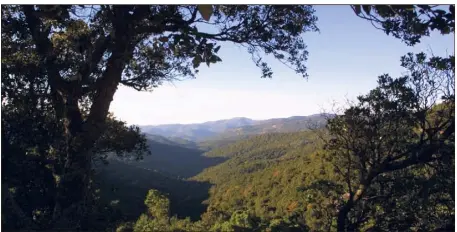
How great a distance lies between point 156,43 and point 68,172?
3290 mm

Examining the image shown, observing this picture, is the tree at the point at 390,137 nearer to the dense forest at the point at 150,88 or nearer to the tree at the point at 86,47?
the dense forest at the point at 150,88

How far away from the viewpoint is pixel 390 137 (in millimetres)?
8227

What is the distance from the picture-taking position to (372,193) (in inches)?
341

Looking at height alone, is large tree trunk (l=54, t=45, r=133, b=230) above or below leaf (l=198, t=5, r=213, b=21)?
below

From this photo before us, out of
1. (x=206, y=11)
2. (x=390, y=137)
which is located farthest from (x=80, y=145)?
(x=390, y=137)

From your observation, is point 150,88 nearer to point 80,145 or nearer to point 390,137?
point 80,145

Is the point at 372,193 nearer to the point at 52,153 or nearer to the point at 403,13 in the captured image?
the point at 403,13

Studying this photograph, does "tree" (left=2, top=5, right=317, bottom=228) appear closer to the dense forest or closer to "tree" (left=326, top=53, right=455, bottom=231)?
the dense forest

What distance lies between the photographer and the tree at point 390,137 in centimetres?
749

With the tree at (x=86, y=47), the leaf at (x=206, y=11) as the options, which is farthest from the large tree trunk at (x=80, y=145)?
the leaf at (x=206, y=11)

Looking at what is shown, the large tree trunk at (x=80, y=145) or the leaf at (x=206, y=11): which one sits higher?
the leaf at (x=206, y=11)

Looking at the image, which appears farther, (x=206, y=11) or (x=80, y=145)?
(x=80, y=145)

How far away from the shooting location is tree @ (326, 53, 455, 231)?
7.49 m

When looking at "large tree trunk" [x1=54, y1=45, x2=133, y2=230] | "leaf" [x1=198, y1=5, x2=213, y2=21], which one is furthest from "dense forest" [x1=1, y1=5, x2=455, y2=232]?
"leaf" [x1=198, y1=5, x2=213, y2=21]
